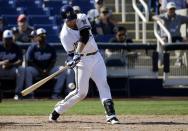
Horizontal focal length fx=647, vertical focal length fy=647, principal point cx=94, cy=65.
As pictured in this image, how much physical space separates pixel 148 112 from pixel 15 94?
4980 millimetres

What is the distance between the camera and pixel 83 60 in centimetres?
1033

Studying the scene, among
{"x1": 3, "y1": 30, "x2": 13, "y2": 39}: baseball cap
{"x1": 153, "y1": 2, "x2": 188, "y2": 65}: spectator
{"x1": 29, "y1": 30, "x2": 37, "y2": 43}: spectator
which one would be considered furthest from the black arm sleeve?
{"x1": 153, "y1": 2, "x2": 188, "y2": 65}: spectator

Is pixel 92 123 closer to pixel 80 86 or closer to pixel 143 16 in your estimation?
pixel 80 86

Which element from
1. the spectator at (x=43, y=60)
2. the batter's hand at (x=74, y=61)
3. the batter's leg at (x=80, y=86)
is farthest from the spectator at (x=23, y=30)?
the batter's hand at (x=74, y=61)

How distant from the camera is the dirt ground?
9.56 metres

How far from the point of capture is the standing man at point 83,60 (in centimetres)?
1011

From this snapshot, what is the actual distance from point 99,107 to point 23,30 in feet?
15.6

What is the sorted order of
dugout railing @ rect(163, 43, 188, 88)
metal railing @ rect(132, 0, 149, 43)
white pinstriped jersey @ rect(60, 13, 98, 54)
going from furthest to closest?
metal railing @ rect(132, 0, 149, 43) → dugout railing @ rect(163, 43, 188, 88) → white pinstriped jersey @ rect(60, 13, 98, 54)

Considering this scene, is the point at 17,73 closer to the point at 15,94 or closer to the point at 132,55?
the point at 15,94

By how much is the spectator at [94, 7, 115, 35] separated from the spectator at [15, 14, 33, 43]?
1899mm

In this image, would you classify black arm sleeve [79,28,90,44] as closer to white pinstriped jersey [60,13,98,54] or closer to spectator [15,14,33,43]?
white pinstriped jersey [60,13,98,54]

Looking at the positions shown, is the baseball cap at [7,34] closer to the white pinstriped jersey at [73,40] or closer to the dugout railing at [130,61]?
the dugout railing at [130,61]

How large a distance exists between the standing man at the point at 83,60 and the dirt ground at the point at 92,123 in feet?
1.10

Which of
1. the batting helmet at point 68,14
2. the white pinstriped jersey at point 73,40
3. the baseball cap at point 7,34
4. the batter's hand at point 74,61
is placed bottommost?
the baseball cap at point 7,34
